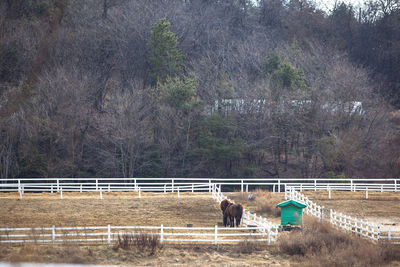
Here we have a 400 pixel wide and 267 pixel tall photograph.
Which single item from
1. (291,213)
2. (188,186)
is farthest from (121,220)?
(188,186)

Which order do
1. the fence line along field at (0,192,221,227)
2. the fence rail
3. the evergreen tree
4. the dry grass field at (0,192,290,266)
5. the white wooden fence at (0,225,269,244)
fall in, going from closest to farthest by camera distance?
1. the dry grass field at (0,192,290,266)
2. the white wooden fence at (0,225,269,244)
3. the fence line along field at (0,192,221,227)
4. the fence rail
5. the evergreen tree

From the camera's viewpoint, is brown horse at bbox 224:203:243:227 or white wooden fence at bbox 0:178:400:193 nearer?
brown horse at bbox 224:203:243:227

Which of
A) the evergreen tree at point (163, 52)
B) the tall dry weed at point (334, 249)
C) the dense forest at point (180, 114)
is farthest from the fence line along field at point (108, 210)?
the evergreen tree at point (163, 52)

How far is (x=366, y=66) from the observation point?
2618 inches

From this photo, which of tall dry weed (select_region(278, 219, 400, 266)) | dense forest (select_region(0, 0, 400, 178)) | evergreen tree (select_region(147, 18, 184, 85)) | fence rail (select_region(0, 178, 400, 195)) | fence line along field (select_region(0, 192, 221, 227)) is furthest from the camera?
evergreen tree (select_region(147, 18, 184, 85))

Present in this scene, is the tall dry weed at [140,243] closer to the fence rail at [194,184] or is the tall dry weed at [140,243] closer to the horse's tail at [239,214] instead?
the horse's tail at [239,214]

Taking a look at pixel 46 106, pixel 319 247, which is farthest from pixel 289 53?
pixel 319 247

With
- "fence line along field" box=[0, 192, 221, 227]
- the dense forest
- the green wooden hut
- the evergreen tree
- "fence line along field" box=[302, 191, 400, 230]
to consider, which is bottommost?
"fence line along field" box=[302, 191, 400, 230]

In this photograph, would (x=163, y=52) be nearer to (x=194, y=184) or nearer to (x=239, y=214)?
(x=194, y=184)

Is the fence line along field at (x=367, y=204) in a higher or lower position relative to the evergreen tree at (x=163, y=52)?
lower

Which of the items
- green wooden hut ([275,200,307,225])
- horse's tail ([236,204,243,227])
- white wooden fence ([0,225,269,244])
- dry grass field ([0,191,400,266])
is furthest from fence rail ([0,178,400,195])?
white wooden fence ([0,225,269,244])

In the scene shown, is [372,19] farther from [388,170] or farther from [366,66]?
[388,170]

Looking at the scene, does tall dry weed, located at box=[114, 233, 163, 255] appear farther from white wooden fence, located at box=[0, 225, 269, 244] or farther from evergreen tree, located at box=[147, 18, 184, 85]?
evergreen tree, located at box=[147, 18, 184, 85]

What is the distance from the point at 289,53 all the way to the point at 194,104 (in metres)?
17.8
